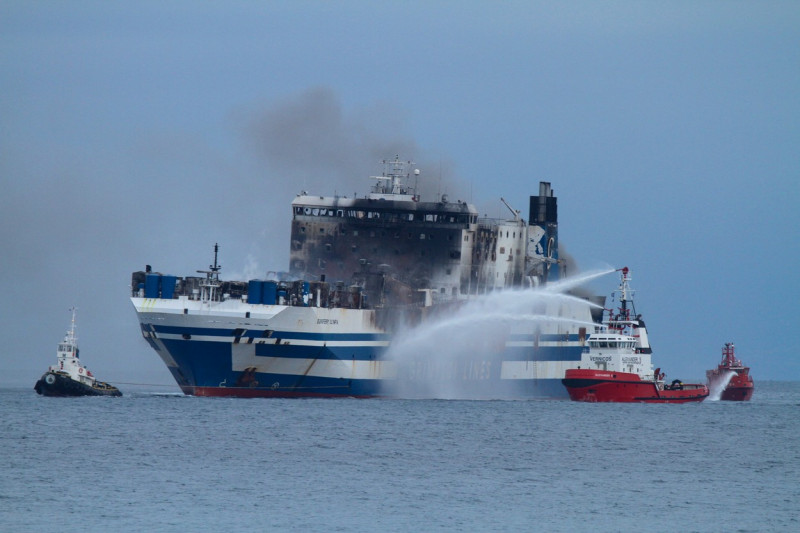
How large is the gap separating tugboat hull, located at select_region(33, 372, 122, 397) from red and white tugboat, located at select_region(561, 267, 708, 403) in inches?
1171

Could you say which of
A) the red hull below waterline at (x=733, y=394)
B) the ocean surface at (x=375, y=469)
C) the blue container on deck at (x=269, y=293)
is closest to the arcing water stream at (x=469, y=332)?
the ocean surface at (x=375, y=469)

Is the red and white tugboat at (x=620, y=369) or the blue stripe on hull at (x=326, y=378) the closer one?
the blue stripe on hull at (x=326, y=378)

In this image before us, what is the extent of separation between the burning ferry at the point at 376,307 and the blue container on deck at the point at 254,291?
0.08 meters

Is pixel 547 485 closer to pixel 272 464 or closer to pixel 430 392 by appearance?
pixel 272 464

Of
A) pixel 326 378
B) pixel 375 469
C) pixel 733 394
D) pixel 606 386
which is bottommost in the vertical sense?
pixel 375 469

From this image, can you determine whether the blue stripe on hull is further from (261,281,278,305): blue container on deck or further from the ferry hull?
(261,281,278,305): blue container on deck

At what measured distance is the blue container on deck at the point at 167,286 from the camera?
3179 inches

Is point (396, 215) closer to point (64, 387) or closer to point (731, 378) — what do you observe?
point (64, 387)

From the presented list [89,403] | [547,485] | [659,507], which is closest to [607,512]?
[659,507]

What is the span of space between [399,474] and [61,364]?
34645mm

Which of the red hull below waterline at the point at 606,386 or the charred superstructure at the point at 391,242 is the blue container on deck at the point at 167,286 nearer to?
the charred superstructure at the point at 391,242

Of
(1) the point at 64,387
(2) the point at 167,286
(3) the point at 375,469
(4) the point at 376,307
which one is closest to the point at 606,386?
(4) the point at 376,307

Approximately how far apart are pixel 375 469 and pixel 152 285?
2760 centimetres

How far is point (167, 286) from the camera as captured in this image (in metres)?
80.8
